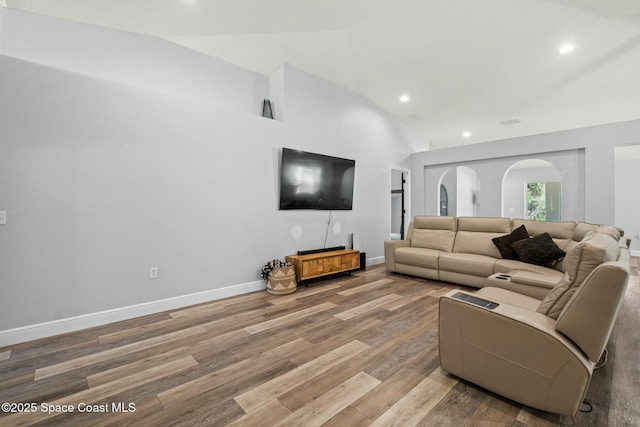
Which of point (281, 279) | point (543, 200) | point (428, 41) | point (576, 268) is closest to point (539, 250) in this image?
point (576, 268)

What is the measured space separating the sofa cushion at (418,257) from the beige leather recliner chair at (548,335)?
2.52 metres

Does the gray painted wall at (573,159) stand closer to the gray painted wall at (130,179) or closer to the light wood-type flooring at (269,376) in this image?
the light wood-type flooring at (269,376)

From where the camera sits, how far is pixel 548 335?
1404mm

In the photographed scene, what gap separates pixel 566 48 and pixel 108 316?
626cm

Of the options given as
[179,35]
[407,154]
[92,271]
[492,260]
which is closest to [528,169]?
[407,154]

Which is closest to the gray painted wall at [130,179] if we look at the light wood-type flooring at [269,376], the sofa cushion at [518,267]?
the light wood-type flooring at [269,376]

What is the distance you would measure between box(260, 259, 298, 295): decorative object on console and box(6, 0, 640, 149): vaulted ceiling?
2977 mm

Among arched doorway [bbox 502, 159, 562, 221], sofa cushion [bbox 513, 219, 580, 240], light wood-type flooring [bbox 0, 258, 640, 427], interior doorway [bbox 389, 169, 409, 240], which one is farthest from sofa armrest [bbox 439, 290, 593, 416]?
arched doorway [bbox 502, 159, 562, 221]

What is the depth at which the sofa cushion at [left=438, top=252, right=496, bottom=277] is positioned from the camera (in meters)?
3.70

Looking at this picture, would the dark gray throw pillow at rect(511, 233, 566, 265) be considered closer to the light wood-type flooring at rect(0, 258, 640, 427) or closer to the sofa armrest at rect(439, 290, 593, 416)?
the light wood-type flooring at rect(0, 258, 640, 427)

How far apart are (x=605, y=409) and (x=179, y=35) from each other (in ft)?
16.3

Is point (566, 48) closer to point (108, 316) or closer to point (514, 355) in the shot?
point (514, 355)

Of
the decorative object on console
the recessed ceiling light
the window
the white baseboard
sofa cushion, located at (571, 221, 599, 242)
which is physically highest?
the recessed ceiling light

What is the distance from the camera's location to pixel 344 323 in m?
2.71
